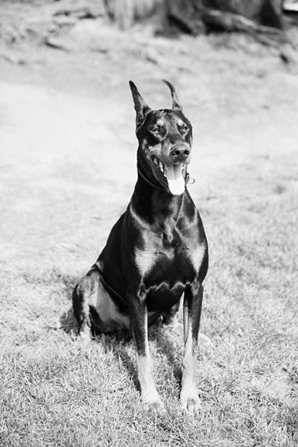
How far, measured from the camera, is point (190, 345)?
3242 millimetres

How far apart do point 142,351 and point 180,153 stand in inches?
45.6

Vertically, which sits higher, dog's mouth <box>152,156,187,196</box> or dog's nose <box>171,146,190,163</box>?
dog's nose <box>171,146,190,163</box>

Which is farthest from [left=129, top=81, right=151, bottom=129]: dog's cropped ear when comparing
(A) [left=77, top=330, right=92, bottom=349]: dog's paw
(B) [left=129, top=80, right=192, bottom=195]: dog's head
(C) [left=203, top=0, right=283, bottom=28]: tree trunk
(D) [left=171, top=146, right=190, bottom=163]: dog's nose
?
(C) [left=203, top=0, right=283, bottom=28]: tree trunk

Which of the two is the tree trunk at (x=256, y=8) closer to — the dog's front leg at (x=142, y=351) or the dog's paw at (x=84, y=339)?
the dog's paw at (x=84, y=339)

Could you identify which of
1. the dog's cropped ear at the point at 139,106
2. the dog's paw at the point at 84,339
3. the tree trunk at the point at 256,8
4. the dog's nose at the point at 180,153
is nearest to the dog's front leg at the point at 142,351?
the dog's paw at the point at 84,339

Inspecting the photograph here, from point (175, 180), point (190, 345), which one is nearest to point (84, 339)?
point (190, 345)

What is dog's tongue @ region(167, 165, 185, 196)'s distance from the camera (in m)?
3.04

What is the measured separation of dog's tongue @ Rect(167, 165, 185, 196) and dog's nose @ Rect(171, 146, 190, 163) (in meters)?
0.08

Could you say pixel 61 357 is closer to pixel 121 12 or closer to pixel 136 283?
pixel 136 283

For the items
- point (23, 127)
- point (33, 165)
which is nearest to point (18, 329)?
point (33, 165)

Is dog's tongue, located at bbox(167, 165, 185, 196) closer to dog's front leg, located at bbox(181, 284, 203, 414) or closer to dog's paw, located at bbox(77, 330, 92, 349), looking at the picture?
dog's front leg, located at bbox(181, 284, 203, 414)

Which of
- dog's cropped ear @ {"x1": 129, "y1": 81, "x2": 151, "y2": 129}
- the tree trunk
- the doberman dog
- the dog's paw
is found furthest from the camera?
the tree trunk

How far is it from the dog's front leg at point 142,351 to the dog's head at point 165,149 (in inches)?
27.5

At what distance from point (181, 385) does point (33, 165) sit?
19.9 feet
